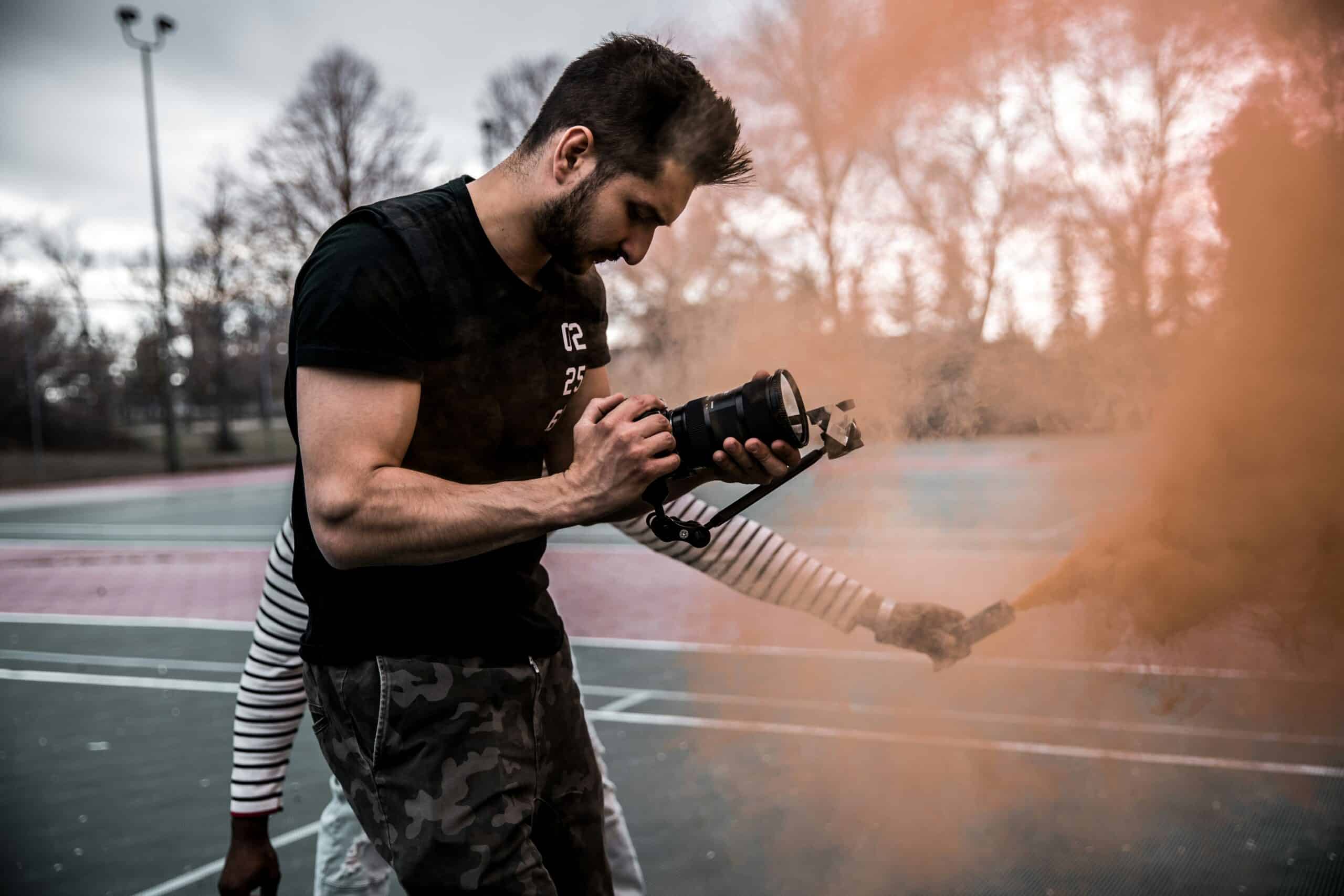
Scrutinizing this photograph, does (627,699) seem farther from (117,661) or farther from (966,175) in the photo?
(117,661)

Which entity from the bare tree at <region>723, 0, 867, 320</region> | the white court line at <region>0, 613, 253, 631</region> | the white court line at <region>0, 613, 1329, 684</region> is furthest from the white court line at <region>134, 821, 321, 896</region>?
the white court line at <region>0, 613, 253, 631</region>

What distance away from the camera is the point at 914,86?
3.27 meters

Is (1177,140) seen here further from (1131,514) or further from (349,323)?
(349,323)

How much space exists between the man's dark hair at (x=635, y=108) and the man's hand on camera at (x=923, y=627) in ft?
3.78

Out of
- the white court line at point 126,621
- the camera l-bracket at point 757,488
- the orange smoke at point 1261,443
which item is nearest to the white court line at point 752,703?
the white court line at point 126,621

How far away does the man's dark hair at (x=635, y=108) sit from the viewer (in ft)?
5.44

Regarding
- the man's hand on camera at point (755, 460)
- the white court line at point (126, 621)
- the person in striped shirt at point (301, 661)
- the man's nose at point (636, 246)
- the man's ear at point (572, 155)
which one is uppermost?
the man's ear at point (572, 155)

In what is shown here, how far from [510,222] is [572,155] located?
16cm

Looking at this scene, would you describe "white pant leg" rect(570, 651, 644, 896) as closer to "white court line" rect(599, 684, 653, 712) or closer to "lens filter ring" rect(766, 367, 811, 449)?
"lens filter ring" rect(766, 367, 811, 449)

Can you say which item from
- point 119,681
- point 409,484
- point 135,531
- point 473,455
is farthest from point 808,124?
point 135,531

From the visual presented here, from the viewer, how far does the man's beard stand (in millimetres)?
1675

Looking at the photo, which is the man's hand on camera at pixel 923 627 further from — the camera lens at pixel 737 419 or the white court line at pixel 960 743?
the white court line at pixel 960 743

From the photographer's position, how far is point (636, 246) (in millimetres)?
1749

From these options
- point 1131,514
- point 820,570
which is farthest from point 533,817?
point 1131,514
